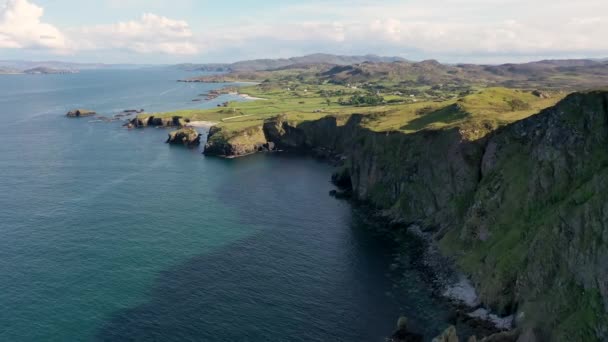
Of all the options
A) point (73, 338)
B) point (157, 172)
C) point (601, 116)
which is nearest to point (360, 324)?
point (73, 338)

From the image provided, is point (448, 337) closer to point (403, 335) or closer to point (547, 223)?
point (403, 335)

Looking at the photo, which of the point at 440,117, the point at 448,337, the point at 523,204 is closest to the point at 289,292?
the point at 448,337

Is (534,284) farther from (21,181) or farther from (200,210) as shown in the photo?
(21,181)

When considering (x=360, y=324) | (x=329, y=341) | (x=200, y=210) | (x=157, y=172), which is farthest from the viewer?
(x=157, y=172)

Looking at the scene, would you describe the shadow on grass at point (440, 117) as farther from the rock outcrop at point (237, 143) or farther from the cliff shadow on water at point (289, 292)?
the rock outcrop at point (237, 143)

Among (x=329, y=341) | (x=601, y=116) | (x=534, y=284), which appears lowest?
(x=329, y=341)

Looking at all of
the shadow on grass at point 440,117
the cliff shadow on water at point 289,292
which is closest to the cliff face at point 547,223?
the cliff shadow on water at point 289,292
